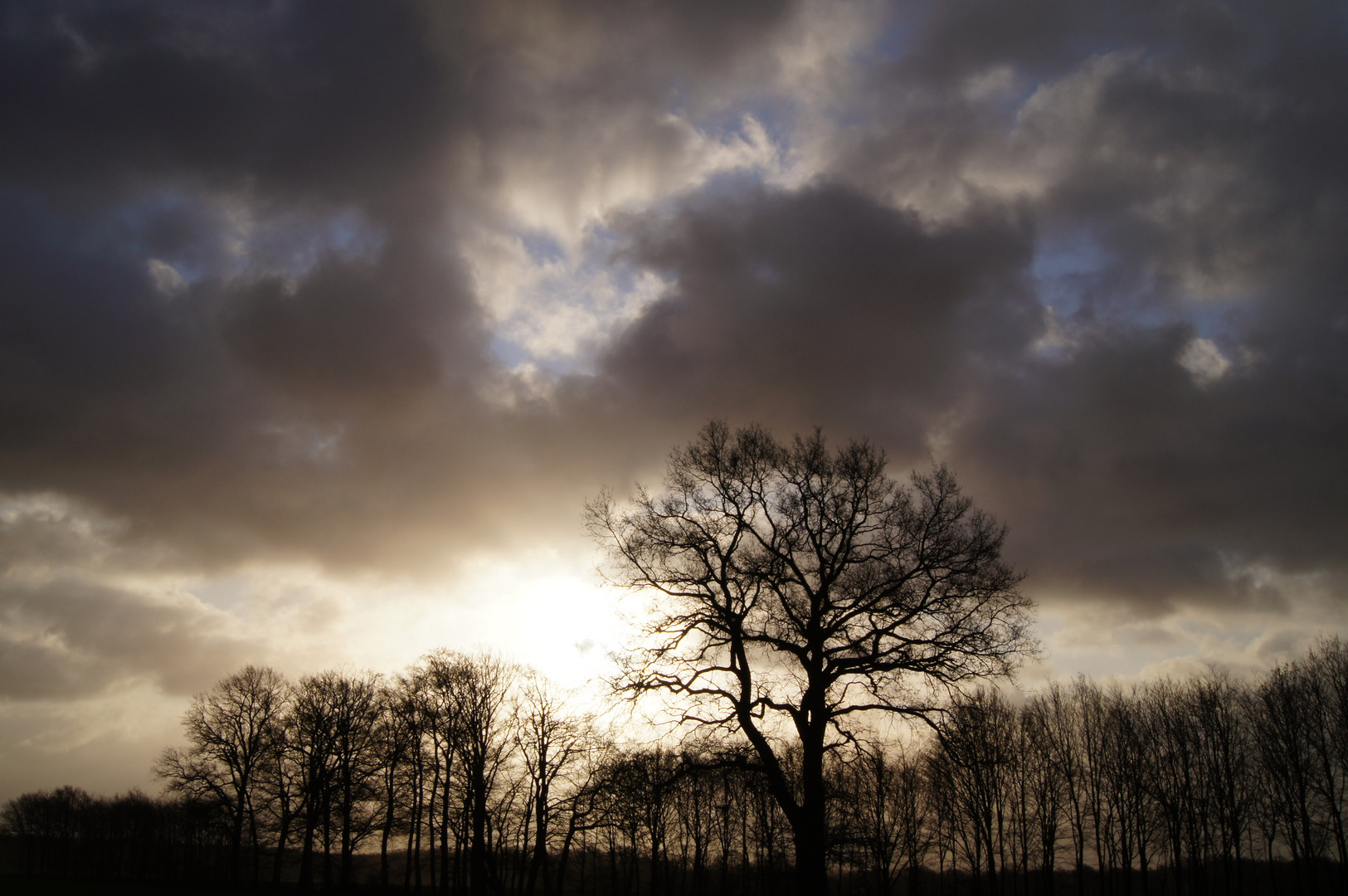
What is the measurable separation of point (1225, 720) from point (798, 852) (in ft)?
146

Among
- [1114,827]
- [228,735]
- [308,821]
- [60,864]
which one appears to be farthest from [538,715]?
[60,864]

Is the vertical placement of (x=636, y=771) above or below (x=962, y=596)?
below

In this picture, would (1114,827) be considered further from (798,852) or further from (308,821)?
(308,821)

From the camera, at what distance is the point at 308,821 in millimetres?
51031

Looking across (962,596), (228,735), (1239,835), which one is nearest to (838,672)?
(962,596)

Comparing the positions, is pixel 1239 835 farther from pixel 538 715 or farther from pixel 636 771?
pixel 636 771

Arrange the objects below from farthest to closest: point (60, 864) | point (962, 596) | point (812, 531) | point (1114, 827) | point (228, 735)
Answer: point (60, 864) < point (228, 735) < point (1114, 827) < point (812, 531) < point (962, 596)

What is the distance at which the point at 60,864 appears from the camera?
11806 centimetres

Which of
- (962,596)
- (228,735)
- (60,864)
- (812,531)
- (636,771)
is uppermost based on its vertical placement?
(812,531)

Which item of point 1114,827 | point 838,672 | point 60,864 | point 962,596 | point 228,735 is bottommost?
point 60,864

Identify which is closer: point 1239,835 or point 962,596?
point 962,596

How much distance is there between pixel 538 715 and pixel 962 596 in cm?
3691

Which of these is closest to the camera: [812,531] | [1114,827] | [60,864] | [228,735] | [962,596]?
[962,596]

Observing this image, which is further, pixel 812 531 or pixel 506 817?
pixel 506 817
